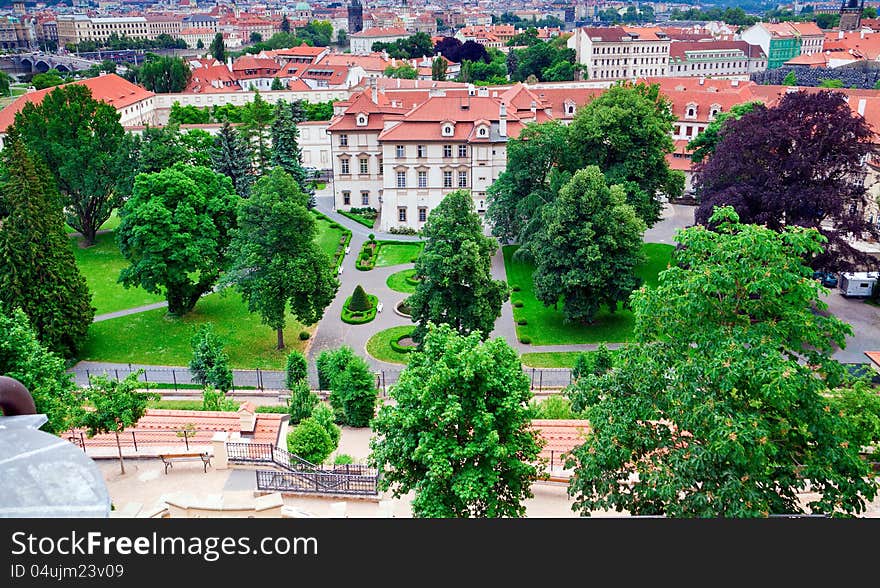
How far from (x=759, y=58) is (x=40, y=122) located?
13255cm

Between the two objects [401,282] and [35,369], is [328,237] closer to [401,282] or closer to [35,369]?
[401,282]

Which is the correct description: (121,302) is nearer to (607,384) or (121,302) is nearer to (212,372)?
(212,372)

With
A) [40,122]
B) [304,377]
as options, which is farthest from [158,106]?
[304,377]

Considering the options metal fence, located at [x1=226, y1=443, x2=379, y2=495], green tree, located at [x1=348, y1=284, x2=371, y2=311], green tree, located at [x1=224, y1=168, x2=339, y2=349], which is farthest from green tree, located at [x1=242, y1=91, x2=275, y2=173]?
metal fence, located at [x1=226, y1=443, x2=379, y2=495]

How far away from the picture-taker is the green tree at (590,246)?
123 feet

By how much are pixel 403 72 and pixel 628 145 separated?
73.0m

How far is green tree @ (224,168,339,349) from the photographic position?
36.1 meters

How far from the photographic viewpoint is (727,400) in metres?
15.0

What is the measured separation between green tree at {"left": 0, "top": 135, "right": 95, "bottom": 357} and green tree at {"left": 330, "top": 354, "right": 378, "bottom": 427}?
1505cm

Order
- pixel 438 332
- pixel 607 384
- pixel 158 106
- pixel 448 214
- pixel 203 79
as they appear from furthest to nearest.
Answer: pixel 203 79 → pixel 158 106 → pixel 448 214 → pixel 438 332 → pixel 607 384

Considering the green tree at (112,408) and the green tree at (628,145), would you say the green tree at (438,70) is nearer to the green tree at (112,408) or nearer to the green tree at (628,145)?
the green tree at (628,145)

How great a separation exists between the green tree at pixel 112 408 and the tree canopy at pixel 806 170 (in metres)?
28.4

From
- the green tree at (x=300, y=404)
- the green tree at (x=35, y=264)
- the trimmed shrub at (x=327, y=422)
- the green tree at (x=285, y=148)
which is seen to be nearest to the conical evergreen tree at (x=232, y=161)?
the green tree at (x=285, y=148)

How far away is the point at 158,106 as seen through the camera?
101188 mm
